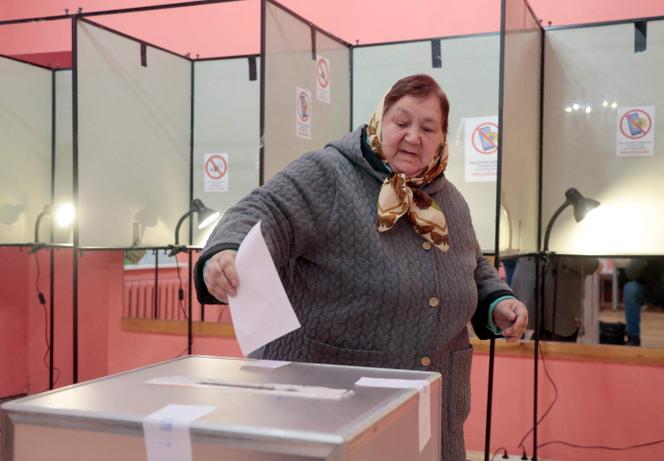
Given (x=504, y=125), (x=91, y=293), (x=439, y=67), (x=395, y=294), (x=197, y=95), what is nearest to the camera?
(x=395, y=294)

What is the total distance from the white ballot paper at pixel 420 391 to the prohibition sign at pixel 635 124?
258cm

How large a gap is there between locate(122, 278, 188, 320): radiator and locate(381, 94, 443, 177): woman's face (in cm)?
289

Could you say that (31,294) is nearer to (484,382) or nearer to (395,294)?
(484,382)

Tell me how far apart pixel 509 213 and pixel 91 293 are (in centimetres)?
271

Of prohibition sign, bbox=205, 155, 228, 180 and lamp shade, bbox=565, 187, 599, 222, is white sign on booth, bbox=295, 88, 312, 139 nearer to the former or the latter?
prohibition sign, bbox=205, 155, 228, 180

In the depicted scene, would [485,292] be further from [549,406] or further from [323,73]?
[549,406]

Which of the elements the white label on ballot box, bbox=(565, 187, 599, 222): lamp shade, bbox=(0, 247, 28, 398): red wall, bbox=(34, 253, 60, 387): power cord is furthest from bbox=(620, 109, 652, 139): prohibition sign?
bbox=(0, 247, 28, 398): red wall

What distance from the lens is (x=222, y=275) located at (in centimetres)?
105

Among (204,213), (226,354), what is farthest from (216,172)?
(226,354)

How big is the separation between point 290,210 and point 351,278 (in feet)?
0.56

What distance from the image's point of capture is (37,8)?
4.93 meters

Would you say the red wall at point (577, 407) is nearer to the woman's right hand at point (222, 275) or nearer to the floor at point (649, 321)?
the floor at point (649, 321)

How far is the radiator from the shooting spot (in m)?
4.21

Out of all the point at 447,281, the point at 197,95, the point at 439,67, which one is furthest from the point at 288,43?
the point at 447,281
